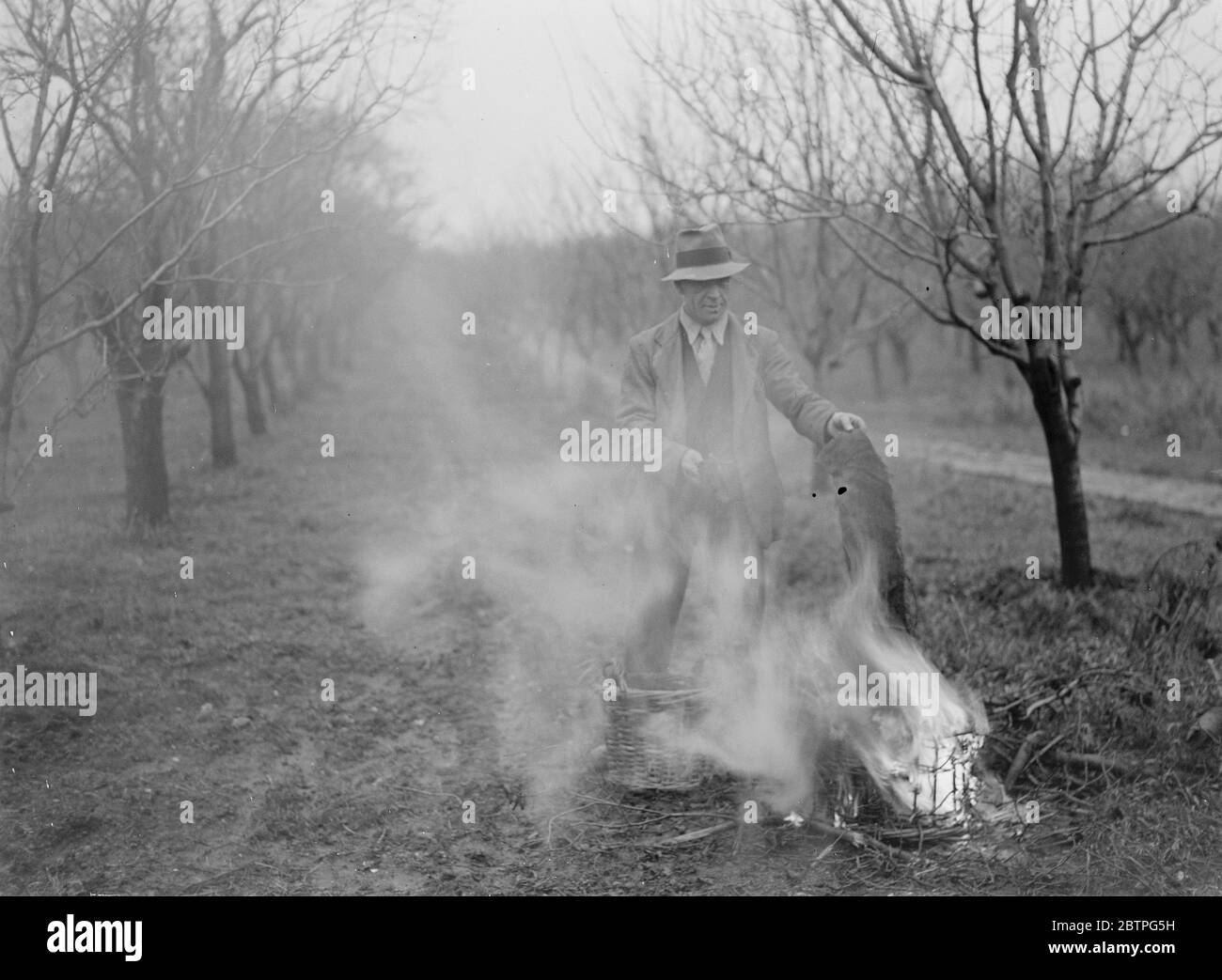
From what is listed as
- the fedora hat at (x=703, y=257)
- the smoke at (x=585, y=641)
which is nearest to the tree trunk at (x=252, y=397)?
the smoke at (x=585, y=641)

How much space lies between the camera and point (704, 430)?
16.4 feet

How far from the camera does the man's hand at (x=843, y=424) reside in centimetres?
461

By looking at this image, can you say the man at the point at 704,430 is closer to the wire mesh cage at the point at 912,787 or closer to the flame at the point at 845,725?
the flame at the point at 845,725

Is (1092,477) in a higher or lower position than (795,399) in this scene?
lower

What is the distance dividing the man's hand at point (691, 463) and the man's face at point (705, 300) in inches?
27.1

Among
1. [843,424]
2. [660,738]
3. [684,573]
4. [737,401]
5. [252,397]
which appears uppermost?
[252,397]

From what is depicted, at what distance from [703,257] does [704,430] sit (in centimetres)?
73

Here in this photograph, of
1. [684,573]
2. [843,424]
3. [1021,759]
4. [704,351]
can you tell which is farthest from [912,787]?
[704,351]

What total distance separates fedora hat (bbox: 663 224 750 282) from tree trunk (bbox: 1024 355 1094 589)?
8.79 feet

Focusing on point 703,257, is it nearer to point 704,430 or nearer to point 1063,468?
point 704,430

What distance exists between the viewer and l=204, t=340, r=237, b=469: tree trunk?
14.3m

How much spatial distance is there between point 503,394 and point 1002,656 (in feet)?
71.9

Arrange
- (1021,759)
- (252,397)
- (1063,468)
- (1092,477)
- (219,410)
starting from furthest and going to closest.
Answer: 1. (252,397)
2. (219,410)
3. (1092,477)
4. (1063,468)
5. (1021,759)
